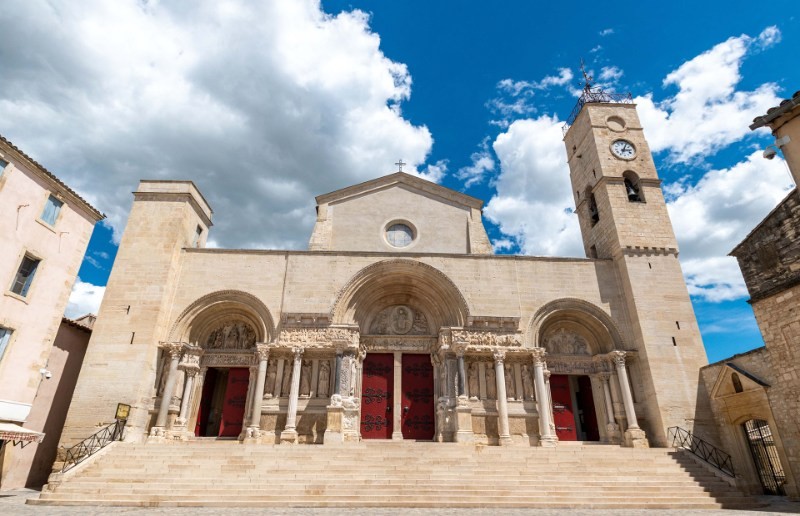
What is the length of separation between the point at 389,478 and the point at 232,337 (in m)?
8.25

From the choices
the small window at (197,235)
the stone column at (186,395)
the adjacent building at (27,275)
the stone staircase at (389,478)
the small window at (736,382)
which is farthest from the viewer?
the small window at (197,235)

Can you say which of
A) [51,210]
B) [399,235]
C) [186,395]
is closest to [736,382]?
[399,235]

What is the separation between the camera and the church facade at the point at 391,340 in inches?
533

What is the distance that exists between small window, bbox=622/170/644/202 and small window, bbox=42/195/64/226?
19509 millimetres

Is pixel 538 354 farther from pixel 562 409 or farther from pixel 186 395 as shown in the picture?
pixel 186 395

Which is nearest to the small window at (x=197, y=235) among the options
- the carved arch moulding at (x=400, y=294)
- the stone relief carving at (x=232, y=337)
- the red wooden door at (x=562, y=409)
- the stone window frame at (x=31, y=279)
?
the stone relief carving at (x=232, y=337)

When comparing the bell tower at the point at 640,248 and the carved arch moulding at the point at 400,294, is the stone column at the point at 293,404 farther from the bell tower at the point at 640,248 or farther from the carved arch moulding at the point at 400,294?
the bell tower at the point at 640,248

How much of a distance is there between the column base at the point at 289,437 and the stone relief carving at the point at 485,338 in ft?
19.1

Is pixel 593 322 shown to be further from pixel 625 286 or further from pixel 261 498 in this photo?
pixel 261 498

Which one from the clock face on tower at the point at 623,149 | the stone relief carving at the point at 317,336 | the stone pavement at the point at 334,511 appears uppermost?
the clock face on tower at the point at 623,149

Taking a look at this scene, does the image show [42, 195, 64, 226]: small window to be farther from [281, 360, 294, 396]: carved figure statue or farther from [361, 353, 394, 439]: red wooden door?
[361, 353, 394, 439]: red wooden door

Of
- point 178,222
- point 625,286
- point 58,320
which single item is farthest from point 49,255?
point 625,286

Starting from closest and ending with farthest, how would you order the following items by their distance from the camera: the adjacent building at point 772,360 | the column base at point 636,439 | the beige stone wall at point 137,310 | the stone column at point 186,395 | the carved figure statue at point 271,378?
the adjacent building at point 772,360 → the beige stone wall at point 137,310 → the column base at point 636,439 → the stone column at point 186,395 → the carved figure statue at point 271,378

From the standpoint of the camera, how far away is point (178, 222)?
1540 cm
